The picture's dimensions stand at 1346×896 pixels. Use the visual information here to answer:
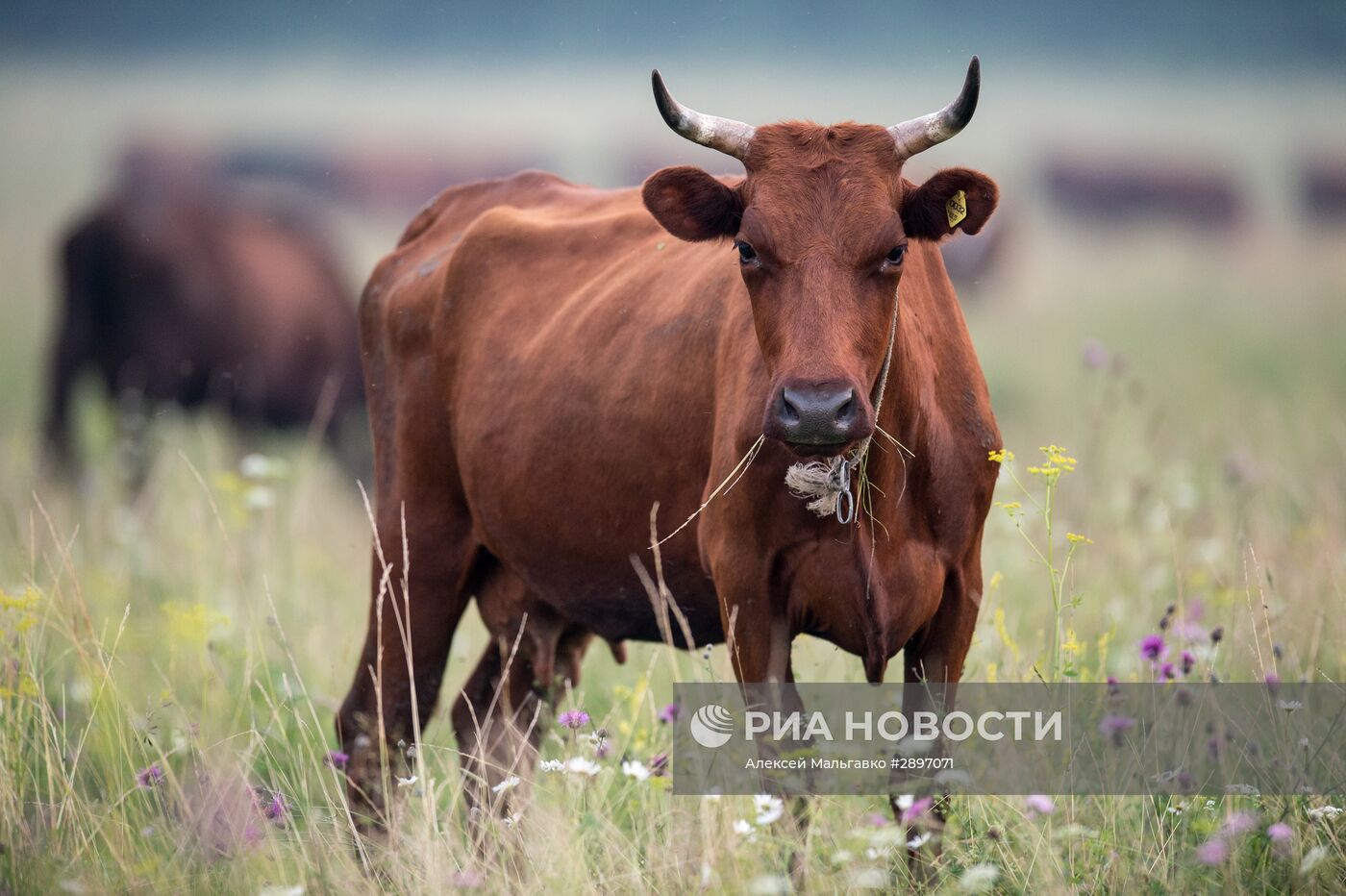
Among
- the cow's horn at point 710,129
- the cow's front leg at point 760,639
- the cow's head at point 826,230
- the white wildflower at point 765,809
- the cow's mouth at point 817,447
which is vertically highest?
the cow's horn at point 710,129

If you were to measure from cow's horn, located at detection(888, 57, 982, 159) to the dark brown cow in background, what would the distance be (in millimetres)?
8124

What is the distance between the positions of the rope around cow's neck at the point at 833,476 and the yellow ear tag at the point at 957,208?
0.96ft

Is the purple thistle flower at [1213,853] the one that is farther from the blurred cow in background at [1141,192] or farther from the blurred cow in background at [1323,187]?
the blurred cow in background at [1141,192]

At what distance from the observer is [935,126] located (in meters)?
4.18

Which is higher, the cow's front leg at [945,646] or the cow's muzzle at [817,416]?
the cow's muzzle at [817,416]

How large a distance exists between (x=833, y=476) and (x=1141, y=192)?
3544 centimetres

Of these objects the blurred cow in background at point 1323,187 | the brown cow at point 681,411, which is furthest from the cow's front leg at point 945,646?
the blurred cow in background at point 1323,187

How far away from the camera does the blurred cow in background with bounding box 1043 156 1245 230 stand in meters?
34.9

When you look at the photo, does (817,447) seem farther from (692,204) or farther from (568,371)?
(568,371)

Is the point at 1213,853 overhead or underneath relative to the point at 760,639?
underneath

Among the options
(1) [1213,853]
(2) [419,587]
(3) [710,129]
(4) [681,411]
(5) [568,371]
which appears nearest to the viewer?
(1) [1213,853]

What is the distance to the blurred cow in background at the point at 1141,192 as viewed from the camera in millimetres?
34906

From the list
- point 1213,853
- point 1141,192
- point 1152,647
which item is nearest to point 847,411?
point 1213,853

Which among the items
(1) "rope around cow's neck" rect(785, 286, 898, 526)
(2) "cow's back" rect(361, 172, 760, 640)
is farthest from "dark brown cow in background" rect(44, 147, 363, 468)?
(1) "rope around cow's neck" rect(785, 286, 898, 526)
